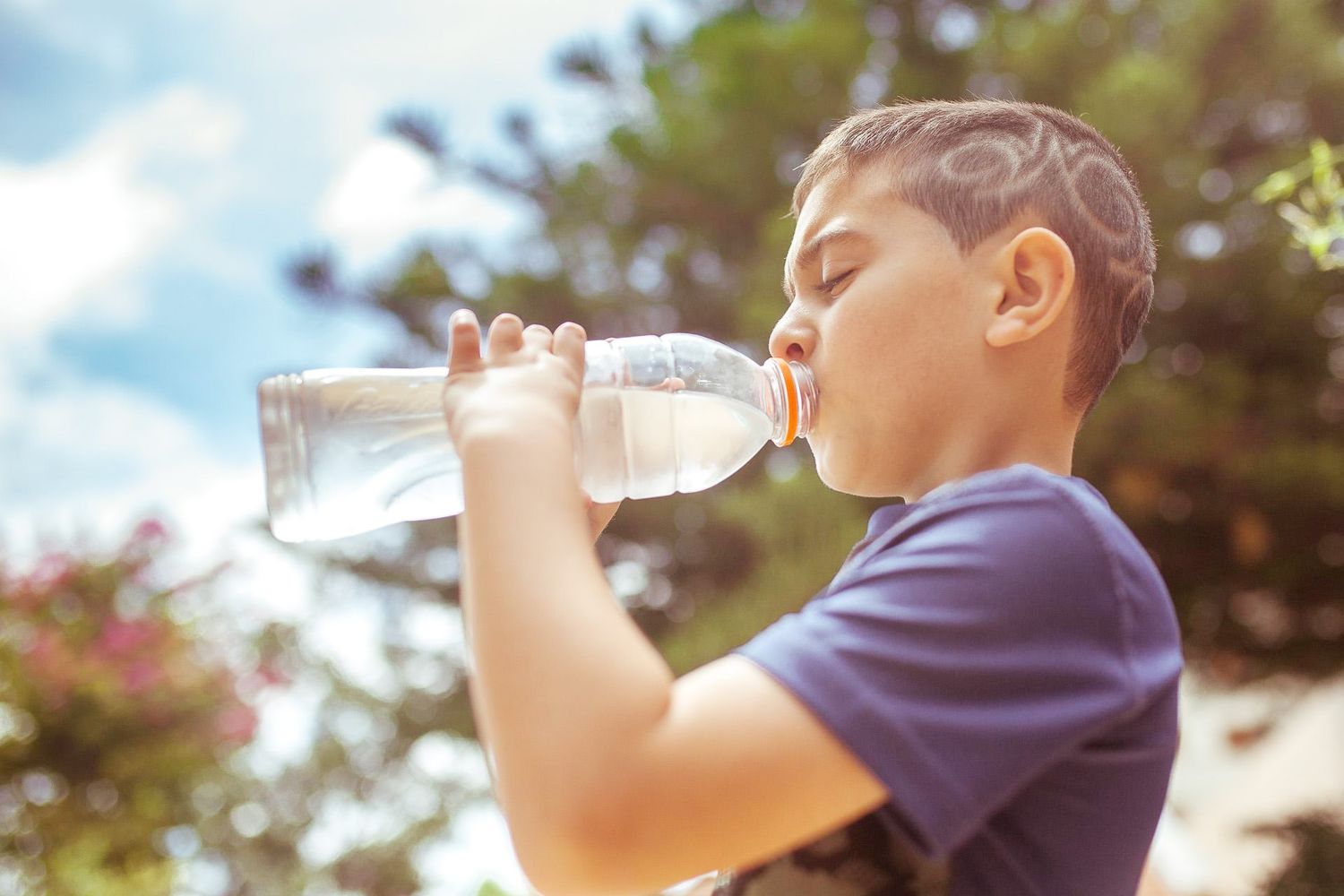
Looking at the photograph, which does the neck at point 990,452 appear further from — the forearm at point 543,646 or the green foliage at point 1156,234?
the green foliage at point 1156,234

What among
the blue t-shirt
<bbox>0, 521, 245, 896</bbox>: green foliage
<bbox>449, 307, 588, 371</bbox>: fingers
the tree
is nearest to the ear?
the blue t-shirt

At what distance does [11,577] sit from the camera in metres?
1.86

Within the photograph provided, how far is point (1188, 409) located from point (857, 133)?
137 cm

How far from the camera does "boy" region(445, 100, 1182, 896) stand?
387mm

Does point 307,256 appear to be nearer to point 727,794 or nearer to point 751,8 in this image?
point 751,8

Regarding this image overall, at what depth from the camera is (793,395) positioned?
0.59m

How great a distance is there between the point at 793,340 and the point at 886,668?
24 centimetres

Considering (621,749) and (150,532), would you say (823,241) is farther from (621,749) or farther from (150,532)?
(150,532)

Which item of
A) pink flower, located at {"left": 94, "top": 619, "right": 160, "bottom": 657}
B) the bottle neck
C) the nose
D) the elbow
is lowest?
pink flower, located at {"left": 94, "top": 619, "right": 160, "bottom": 657}

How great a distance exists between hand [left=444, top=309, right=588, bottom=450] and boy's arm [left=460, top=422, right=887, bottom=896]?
0.20 ft

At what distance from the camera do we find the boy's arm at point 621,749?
0.38 metres

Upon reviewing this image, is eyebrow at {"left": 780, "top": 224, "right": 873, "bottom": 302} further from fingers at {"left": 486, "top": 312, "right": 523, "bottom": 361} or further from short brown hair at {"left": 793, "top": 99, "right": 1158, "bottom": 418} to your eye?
fingers at {"left": 486, "top": 312, "right": 523, "bottom": 361}

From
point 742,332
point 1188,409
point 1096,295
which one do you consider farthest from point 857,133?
point 1188,409

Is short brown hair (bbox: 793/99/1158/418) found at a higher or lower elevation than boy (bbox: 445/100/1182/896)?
higher
